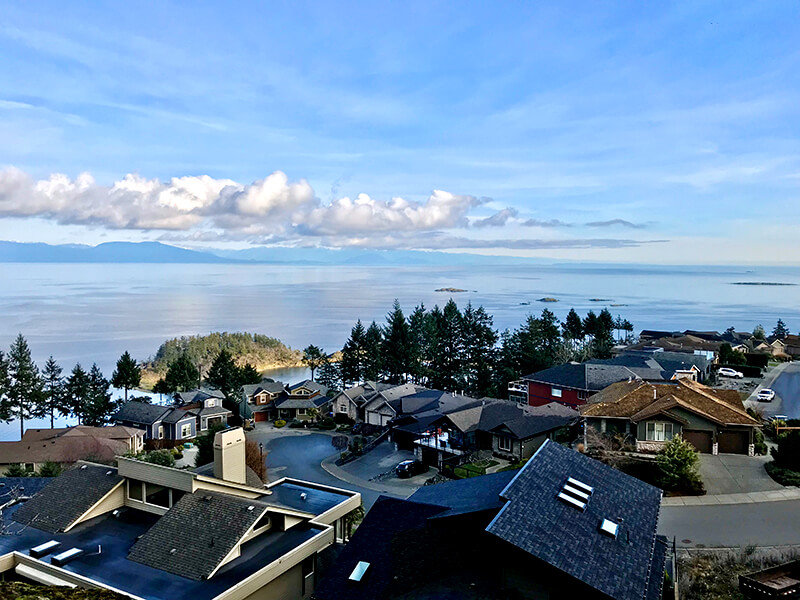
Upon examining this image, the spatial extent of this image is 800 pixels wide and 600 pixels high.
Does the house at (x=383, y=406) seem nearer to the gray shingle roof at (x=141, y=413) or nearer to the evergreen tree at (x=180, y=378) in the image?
the gray shingle roof at (x=141, y=413)

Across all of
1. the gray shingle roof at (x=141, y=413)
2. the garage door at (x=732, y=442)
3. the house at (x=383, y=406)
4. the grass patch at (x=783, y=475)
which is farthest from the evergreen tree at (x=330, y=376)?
the grass patch at (x=783, y=475)

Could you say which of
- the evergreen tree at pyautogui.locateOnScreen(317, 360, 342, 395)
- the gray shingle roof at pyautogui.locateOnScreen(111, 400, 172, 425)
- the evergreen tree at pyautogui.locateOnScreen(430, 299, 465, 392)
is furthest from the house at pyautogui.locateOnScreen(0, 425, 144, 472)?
the evergreen tree at pyautogui.locateOnScreen(430, 299, 465, 392)

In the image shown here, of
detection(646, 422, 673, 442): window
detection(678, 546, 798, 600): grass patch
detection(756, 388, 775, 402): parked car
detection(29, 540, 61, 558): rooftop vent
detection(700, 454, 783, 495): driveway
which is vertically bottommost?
detection(756, 388, 775, 402): parked car

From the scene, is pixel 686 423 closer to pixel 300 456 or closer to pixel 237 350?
pixel 300 456

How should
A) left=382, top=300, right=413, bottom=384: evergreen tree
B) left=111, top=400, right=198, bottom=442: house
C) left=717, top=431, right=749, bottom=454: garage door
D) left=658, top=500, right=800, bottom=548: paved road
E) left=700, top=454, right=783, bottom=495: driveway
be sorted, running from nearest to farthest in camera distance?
left=658, top=500, right=800, bottom=548: paved road → left=700, top=454, right=783, bottom=495: driveway → left=717, top=431, right=749, bottom=454: garage door → left=111, top=400, right=198, bottom=442: house → left=382, top=300, right=413, bottom=384: evergreen tree

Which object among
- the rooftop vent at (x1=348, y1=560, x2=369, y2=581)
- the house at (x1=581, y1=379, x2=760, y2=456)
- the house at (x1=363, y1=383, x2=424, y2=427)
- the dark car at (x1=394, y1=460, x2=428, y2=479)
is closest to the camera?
the rooftop vent at (x1=348, y1=560, x2=369, y2=581)

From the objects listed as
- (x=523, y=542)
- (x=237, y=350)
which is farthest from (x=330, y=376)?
(x=523, y=542)

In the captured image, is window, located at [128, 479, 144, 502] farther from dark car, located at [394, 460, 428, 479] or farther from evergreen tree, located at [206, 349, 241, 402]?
evergreen tree, located at [206, 349, 241, 402]

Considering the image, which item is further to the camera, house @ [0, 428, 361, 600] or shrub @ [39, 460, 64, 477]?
shrub @ [39, 460, 64, 477]
